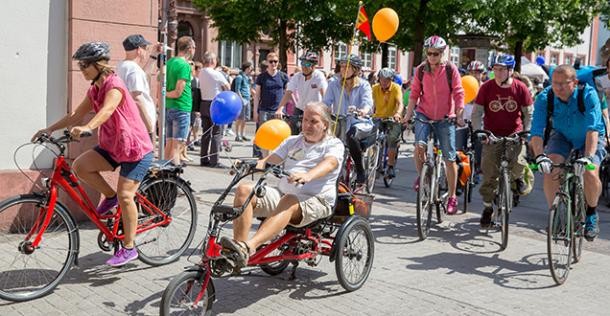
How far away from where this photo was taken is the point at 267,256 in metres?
5.32

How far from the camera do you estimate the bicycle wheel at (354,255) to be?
5.46m

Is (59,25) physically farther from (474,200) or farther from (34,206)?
(474,200)

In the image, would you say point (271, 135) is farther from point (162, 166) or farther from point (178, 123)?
point (178, 123)

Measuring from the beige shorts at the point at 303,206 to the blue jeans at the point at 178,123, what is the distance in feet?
15.7

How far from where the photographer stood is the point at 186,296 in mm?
4426

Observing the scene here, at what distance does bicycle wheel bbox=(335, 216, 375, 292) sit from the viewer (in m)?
5.46

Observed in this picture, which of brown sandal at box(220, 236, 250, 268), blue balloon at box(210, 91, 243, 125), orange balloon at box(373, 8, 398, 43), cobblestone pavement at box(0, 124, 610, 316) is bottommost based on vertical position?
cobblestone pavement at box(0, 124, 610, 316)

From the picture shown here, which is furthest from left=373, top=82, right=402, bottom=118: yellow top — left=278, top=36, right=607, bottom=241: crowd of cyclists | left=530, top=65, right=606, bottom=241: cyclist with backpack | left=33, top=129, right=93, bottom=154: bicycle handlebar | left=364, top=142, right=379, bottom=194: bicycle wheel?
left=33, top=129, right=93, bottom=154: bicycle handlebar

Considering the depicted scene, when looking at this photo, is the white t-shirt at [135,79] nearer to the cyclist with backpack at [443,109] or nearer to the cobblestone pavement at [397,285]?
the cobblestone pavement at [397,285]

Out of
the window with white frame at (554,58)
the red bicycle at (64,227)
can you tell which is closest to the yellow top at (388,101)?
the red bicycle at (64,227)

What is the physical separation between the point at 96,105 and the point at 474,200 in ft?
21.1

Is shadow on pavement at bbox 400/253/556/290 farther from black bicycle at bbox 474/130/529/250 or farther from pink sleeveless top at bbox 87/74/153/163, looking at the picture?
pink sleeveless top at bbox 87/74/153/163

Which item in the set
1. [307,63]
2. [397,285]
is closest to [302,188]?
[397,285]

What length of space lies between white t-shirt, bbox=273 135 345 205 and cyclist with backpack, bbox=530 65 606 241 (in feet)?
6.41
